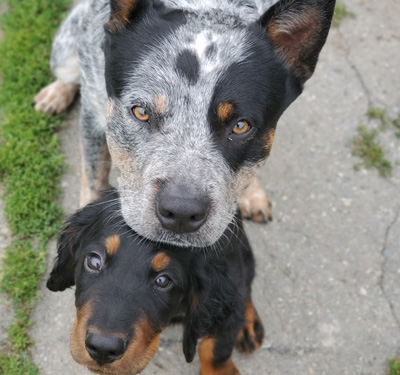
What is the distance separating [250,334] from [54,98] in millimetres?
2721

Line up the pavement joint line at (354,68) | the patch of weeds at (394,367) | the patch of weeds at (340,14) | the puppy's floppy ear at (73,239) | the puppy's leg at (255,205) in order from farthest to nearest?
the patch of weeds at (340,14)
the pavement joint line at (354,68)
the puppy's leg at (255,205)
the patch of weeds at (394,367)
the puppy's floppy ear at (73,239)

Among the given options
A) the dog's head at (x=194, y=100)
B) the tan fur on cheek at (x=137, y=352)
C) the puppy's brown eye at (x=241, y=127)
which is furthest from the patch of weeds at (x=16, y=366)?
the puppy's brown eye at (x=241, y=127)

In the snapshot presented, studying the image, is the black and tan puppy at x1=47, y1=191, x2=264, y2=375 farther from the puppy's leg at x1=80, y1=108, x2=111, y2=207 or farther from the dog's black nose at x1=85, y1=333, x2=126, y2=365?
the puppy's leg at x1=80, y1=108, x2=111, y2=207

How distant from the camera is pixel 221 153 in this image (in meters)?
3.12

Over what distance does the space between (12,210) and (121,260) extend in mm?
1728

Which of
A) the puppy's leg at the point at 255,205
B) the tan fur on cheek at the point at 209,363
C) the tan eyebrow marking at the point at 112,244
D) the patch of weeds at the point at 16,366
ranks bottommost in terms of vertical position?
the patch of weeds at the point at 16,366

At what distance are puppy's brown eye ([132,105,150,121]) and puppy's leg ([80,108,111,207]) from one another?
1.22m

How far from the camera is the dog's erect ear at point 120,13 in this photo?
129 inches

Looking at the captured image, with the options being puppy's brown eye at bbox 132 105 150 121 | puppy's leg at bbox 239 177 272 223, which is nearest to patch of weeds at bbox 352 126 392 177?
puppy's leg at bbox 239 177 272 223

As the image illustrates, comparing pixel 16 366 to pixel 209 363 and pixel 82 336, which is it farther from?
pixel 209 363

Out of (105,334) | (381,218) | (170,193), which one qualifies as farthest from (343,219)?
(105,334)

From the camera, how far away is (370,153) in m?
5.04

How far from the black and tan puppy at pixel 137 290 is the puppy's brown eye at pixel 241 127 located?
2.43 feet

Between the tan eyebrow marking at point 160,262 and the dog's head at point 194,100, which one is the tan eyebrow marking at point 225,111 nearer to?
the dog's head at point 194,100
